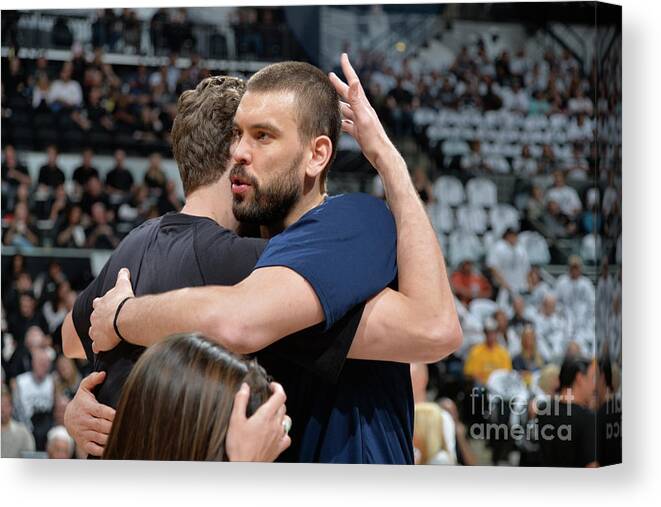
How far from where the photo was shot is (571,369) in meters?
4.59

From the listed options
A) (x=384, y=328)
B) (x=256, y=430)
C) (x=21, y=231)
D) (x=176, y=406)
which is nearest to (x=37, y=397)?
(x=21, y=231)

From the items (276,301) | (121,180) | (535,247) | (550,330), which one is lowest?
(550,330)

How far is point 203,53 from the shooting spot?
5.02m

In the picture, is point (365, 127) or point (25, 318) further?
point (25, 318)

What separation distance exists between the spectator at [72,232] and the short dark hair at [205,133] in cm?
198

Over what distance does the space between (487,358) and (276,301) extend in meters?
2.24

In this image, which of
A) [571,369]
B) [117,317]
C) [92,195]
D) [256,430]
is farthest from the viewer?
[92,195]

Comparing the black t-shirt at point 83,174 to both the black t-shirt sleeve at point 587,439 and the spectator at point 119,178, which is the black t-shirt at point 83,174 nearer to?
the spectator at point 119,178

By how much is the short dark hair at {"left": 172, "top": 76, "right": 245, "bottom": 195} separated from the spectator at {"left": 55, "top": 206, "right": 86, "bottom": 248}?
1.98m

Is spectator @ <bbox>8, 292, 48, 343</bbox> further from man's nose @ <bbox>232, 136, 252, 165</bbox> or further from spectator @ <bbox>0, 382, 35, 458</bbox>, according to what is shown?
man's nose @ <bbox>232, 136, 252, 165</bbox>

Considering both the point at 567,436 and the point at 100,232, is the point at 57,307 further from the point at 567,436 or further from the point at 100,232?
the point at 567,436

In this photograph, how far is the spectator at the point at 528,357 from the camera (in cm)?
473

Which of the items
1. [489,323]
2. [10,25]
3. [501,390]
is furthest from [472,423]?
[10,25]

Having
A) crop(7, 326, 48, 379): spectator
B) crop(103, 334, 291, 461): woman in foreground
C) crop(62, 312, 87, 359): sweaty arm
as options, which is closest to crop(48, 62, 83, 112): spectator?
crop(7, 326, 48, 379): spectator
